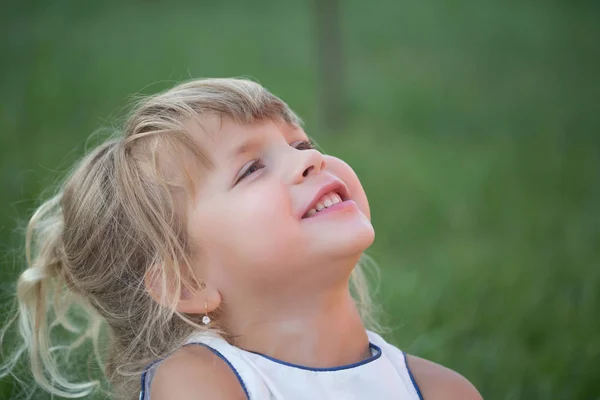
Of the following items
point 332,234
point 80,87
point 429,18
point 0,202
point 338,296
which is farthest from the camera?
point 429,18

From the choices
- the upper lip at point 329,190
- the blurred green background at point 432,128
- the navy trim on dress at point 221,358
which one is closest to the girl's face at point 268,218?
the upper lip at point 329,190

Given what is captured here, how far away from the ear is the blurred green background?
2.90 ft

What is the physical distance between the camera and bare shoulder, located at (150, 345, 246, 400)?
180 cm

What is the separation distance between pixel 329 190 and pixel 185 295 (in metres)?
0.42

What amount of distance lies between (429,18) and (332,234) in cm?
546

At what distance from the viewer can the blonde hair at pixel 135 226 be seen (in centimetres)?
199

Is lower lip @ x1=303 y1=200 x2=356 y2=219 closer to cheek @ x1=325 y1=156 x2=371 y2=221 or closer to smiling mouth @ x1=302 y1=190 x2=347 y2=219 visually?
smiling mouth @ x1=302 y1=190 x2=347 y2=219

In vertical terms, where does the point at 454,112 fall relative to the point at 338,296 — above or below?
below

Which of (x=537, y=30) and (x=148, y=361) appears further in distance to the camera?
(x=537, y=30)

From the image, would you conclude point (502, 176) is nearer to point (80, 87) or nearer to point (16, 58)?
point (80, 87)

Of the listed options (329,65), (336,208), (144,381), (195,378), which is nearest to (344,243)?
(336,208)

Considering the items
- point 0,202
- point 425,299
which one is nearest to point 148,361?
point 425,299

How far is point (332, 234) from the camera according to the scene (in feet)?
6.09

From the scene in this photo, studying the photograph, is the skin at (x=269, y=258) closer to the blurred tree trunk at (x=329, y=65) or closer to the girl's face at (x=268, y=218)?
the girl's face at (x=268, y=218)
